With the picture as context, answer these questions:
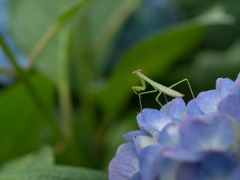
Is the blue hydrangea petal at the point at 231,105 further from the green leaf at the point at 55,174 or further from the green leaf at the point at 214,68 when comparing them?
the green leaf at the point at 214,68

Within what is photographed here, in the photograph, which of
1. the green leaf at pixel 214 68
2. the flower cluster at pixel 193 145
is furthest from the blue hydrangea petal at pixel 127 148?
the green leaf at pixel 214 68

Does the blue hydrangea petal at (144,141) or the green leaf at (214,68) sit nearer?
the blue hydrangea petal at (144,141)

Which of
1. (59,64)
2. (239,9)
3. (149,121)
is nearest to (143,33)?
(239,9)

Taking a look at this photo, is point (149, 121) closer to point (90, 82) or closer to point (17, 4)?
point (90, 82)

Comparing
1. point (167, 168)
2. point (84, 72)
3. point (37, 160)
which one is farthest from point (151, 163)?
point (84, 72)

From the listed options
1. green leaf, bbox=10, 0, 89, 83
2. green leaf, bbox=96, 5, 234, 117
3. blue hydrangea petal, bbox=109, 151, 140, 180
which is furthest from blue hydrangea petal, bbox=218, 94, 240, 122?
green leaf, bbox=10, 0, 89, 83

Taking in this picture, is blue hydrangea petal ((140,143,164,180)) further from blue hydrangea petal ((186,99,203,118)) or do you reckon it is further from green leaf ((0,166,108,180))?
green leaf ((0,166,108,180))

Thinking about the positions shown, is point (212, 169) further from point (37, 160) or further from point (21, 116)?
point (21, 116)
